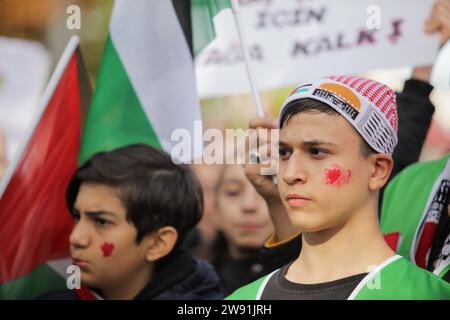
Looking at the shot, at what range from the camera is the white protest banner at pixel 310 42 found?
4.76 meters

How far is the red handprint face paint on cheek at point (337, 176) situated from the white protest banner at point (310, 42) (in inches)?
73.8

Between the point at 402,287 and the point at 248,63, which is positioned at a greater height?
the point at 248,63

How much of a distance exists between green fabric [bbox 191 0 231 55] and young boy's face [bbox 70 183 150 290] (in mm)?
776

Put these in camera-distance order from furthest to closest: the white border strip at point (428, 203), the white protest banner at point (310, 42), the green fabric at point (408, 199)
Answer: the white protest banner at point (310, 42), the green fabric at point (408, 199), the white border strip at point (428, 203)

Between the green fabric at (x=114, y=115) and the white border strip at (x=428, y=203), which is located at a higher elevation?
the green fabric at (x=114, y=115)

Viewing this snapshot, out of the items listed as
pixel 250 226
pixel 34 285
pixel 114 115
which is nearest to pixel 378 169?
pixel 114 115

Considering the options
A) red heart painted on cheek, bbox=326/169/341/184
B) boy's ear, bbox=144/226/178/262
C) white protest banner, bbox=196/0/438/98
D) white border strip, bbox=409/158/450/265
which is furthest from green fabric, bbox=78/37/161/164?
red heart painted on cheek, bbox=326/169/341/184

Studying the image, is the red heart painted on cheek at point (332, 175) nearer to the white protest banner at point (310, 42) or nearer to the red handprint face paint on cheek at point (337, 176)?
the red handprint face paint on cheek at point (337, 176)

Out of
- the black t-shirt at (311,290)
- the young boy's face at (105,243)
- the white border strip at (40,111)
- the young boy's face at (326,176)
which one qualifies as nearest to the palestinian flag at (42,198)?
the white border strip at (40,111)

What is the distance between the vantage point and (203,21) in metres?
4.06

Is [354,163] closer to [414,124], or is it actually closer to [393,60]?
[414,124]

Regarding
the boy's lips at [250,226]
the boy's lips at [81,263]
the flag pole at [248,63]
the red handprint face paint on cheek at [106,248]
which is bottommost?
the boy's lips at [81,263]

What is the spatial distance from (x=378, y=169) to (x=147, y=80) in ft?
4.66

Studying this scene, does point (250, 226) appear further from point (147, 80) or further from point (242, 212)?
point (147, 80)
